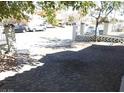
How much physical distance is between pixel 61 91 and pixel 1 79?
8.97 ft

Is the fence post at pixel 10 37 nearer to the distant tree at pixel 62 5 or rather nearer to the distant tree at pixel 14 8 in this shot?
the distant tree at pixel 14 8

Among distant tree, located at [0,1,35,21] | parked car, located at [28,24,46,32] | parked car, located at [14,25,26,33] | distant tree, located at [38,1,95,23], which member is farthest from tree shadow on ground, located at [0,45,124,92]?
parked car, located at [28,24,46,32]

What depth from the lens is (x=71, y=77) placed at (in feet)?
30.8

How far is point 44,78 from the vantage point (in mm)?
9281

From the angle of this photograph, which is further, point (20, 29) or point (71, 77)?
point (20, 29)

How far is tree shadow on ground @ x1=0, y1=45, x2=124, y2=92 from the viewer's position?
807 centimetres

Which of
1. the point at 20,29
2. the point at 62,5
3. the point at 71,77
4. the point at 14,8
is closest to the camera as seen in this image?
the point at 71,77

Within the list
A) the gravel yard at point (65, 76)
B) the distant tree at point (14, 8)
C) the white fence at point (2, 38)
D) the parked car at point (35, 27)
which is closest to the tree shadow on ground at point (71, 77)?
the gravel yard at point (65, 76)

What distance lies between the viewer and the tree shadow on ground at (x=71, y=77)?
807 centimetres

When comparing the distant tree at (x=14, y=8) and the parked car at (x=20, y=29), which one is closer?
the distant tree at (x=14, y=8)

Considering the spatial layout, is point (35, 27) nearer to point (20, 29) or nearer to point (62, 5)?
point (20, 29)

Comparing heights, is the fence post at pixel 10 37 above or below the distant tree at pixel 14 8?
below

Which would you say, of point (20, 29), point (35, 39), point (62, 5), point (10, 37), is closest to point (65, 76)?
point (62, 5)

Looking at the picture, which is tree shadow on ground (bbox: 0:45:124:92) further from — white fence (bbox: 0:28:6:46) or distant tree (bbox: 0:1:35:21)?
white fence (bbox: 0:28:6:46)
